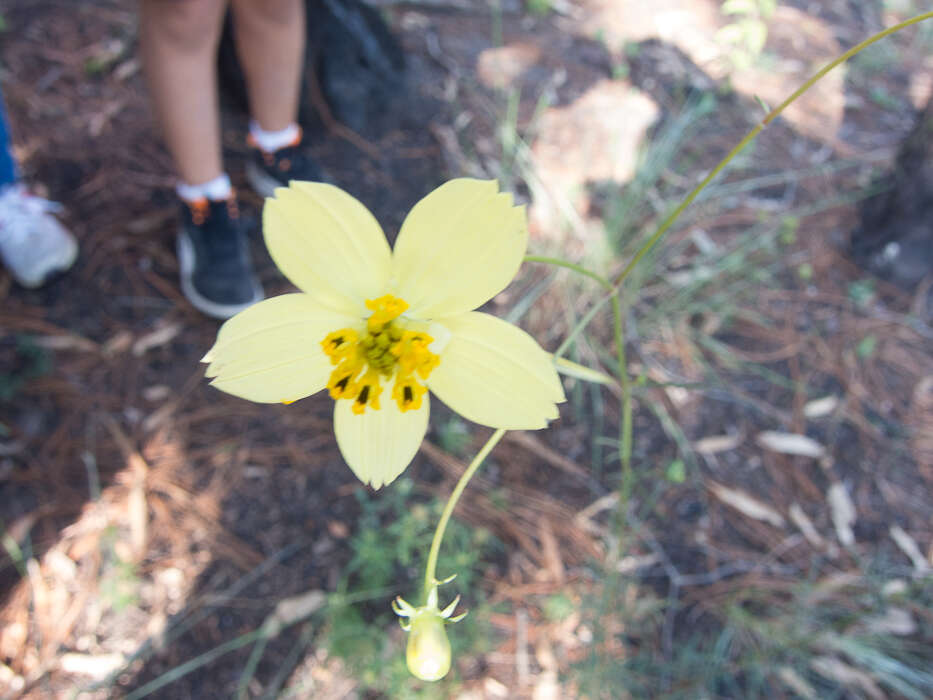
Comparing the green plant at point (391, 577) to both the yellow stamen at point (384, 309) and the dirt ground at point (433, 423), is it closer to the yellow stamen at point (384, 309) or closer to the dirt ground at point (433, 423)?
the dirt ground at point (433, 423)

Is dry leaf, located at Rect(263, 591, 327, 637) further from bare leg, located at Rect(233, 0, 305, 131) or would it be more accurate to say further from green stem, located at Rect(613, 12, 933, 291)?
bare leg, located at Rect(233, 0, 305, 131)

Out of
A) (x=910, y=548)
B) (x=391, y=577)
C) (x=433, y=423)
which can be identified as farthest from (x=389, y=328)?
(x=910, y=548)

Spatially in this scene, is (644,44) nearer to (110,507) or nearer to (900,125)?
(900,125)

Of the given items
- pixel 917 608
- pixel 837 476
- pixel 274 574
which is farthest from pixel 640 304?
pixel 274 574

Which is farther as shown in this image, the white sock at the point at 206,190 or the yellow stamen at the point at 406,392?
the white sock at the point at 206,190

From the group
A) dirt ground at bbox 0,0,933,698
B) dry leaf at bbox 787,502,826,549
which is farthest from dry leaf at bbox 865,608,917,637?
dry leaf at bbox 787,502,826,549

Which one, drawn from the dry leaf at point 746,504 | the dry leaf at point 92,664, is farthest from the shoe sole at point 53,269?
the dry leaf at point 746,504

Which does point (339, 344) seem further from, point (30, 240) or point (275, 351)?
point (30, 240)
